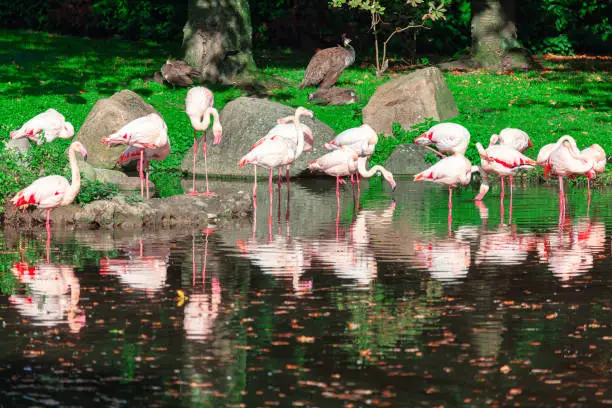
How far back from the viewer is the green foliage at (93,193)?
14969mm

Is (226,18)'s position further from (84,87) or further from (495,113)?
(495,113)

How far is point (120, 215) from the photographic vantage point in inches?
577

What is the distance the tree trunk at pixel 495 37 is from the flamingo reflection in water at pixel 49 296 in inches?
896

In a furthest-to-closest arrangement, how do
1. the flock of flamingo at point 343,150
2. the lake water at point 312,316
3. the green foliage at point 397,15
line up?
the green foliage at point 397,15 < the flock of flamingo at point 343,150 < the lake water at point 312,316

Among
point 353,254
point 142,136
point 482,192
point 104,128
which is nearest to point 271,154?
point 142,136

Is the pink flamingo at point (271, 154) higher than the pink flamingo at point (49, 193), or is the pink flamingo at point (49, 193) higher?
the pink flamingo at point (271, 154)

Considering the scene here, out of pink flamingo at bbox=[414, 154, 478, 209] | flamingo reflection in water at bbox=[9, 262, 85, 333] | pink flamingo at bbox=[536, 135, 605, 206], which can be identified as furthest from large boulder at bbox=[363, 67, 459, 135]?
flamingo reflection in water at bbox=[9, 262, 85, 333]

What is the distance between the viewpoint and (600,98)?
2834cm

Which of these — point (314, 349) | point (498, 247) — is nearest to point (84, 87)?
point (498, 247)

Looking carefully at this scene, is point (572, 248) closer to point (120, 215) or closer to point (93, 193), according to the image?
point (120, 215)

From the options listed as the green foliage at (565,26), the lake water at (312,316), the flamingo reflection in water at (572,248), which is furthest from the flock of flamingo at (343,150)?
the green foliage at (565,26)

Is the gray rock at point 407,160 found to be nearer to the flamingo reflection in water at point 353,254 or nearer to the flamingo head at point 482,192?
the flamingo head at point 482,192

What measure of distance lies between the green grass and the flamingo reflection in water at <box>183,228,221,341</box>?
38.4 ft

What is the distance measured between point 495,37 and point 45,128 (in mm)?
16580
